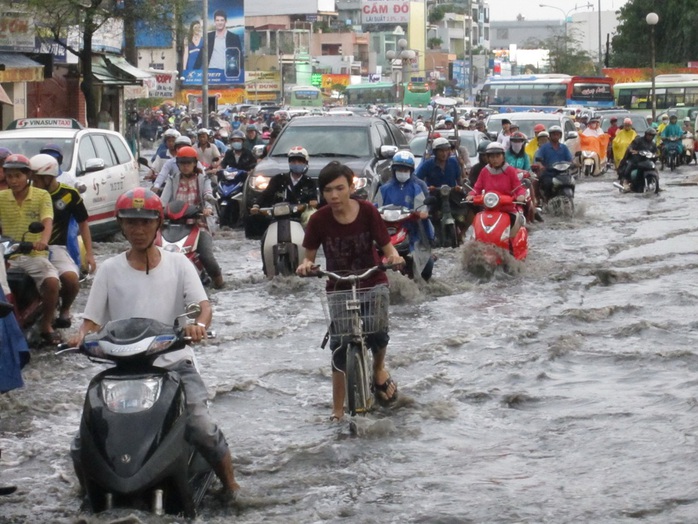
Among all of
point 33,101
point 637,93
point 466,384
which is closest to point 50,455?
point 466,384

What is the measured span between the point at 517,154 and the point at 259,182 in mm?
3920

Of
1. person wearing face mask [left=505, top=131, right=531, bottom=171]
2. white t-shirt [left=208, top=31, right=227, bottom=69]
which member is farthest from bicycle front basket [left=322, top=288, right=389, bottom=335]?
white t-shirt [left=208, top=31, right=227, bottom=69]

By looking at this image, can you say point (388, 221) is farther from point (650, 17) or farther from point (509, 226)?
point (650, 17)

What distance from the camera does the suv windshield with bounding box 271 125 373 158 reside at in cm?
1981

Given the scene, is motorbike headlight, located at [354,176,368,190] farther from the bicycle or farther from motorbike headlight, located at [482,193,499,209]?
the bicycle

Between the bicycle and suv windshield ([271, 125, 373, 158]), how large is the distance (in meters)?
11.5

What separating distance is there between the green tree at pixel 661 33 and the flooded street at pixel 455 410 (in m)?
64.9

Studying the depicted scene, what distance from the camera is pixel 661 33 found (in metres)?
81.6

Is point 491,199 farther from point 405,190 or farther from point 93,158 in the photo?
point 93,158

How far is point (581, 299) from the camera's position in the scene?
1438cm

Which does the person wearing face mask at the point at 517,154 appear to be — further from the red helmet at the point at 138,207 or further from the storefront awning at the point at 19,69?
Answer: the red helmet at the point at 138,207

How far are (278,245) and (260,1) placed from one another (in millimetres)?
127286

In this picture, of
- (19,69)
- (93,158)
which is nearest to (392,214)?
(93,158)

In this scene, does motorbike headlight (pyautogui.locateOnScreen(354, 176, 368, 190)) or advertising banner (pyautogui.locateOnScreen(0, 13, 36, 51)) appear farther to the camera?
advertising banner (pyautogui.locateOnScreen(0, 13, 36, 51))
